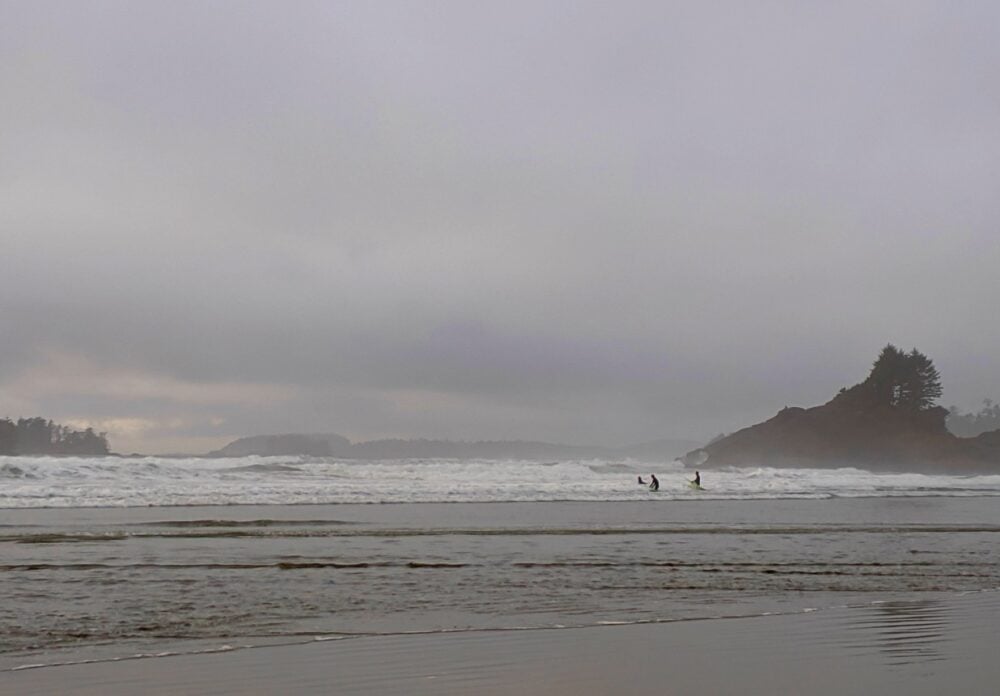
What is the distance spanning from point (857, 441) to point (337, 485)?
235 feet

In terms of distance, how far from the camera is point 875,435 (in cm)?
9550

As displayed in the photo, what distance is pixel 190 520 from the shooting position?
23.4 m

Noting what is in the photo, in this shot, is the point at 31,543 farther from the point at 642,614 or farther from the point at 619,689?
the point at 619,689

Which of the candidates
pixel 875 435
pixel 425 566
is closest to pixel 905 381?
pixel 875 435

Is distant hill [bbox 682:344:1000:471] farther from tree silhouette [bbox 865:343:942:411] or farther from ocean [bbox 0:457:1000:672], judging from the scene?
ocean [bbox 0:457:1000:672]

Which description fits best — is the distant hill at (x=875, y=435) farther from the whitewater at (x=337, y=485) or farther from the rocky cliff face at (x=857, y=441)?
the whitewater at (x=337, y=485)

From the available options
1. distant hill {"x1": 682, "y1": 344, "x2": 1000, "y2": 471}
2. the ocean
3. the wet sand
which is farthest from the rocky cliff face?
the wet sand

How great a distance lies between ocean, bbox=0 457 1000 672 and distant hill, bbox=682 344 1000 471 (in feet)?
205

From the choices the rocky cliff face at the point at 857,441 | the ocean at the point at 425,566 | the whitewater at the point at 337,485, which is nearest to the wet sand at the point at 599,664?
the ocean at the point at 425,566

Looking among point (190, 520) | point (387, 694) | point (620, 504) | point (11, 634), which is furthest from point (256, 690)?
point (620, 504)

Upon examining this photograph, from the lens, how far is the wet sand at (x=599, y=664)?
6.75 meters

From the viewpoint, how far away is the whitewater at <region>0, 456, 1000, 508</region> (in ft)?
105

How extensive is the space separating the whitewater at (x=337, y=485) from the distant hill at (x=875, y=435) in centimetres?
3537

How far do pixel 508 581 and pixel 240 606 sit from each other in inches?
150
